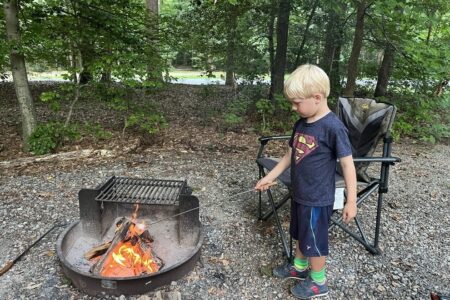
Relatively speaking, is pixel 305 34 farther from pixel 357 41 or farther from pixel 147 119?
pixel 147 119

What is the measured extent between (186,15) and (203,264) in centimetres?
507

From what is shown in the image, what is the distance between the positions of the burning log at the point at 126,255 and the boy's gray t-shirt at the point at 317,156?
1.01 meters

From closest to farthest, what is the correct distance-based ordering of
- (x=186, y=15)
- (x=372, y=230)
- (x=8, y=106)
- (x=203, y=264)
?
(x=203, y=264) < (x=372, y=230) < (x=186, y=15) < (x=8, y=106)

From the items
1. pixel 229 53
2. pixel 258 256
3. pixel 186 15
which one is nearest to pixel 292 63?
pixel 229 53

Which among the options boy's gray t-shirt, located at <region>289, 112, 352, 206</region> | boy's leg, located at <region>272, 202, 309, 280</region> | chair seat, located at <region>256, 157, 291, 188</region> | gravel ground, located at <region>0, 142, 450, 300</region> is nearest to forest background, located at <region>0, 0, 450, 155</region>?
gravel ground, located at <region>0, 142, 450, 300</region>

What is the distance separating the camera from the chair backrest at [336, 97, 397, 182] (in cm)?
272

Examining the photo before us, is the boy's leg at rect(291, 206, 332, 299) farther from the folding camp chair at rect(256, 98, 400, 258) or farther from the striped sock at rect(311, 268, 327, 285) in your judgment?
the folding camp chair at rect(256, 98, 400, 258)

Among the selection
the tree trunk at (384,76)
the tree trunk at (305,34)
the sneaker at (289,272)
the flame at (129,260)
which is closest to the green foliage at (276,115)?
the tree trunk at (305,34)

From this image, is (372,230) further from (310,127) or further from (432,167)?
(432,167)

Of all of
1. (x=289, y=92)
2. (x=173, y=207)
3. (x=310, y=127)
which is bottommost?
(x=173, y=207)

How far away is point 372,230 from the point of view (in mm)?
2939

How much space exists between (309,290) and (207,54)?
4836 millimetres

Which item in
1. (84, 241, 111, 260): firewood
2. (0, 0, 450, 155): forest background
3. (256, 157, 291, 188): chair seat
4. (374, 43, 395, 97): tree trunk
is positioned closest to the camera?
(84, 241, 111, 260): firewood

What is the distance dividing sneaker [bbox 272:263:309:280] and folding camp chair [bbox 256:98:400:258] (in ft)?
0.26
